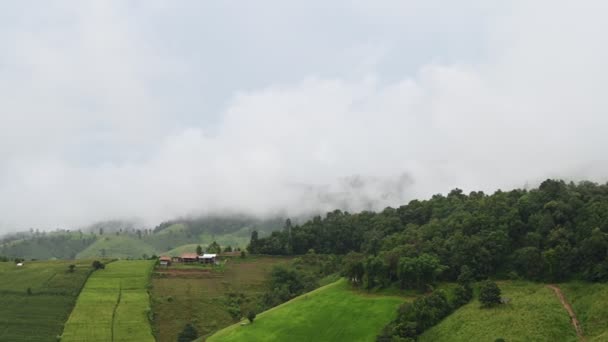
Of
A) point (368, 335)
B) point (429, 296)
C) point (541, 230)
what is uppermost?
point (541, 230)

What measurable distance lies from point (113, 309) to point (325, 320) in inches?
2125

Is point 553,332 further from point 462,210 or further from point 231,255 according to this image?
point 231,255

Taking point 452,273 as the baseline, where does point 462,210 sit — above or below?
above

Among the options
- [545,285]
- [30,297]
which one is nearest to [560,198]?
[545,285]

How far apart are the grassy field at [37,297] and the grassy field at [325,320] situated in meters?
40.1

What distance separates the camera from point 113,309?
12800 cm

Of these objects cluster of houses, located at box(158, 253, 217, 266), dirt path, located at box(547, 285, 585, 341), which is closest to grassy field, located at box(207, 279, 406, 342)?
dirt path, located at box(547, 285, 585, 341)

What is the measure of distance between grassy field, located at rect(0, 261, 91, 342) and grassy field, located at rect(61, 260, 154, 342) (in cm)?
283

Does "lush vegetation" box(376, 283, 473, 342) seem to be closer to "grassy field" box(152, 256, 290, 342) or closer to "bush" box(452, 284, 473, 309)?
"bush" box(452, 284, 473, 309)

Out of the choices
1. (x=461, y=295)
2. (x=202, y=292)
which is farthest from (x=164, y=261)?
(x=461, y=295)

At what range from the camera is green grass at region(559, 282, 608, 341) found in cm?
7538

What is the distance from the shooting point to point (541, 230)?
105125 millimetres

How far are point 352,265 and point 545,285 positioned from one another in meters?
38.5

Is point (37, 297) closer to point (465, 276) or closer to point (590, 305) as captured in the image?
point (465, 276)
